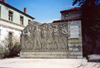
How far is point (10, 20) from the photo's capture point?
61.0 feet

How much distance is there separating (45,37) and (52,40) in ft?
1.97

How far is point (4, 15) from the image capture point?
55.5 ft

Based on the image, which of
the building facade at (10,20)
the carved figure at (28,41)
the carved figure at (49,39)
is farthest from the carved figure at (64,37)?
the building facade at (10,20)

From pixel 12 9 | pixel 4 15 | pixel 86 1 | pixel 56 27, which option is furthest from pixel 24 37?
pixel 12 9

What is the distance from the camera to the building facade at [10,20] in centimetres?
1608

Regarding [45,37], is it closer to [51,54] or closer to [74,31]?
[51,54]

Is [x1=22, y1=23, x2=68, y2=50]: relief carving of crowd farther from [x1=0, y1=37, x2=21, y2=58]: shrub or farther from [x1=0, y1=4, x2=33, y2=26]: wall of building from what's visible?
[x1=0, y1=4, x2=33, y2=26]: wall of building

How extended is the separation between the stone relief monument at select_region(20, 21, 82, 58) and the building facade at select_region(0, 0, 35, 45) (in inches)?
314

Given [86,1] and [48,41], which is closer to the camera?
[48,41]

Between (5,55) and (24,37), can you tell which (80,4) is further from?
(5,55)

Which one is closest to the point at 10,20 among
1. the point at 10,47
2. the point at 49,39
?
the point at 10,47

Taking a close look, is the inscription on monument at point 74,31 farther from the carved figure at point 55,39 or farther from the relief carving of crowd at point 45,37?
the carved figure at point 55,39

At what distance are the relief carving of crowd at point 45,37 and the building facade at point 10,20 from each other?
25.8 ft

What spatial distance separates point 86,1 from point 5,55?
9.89 m
